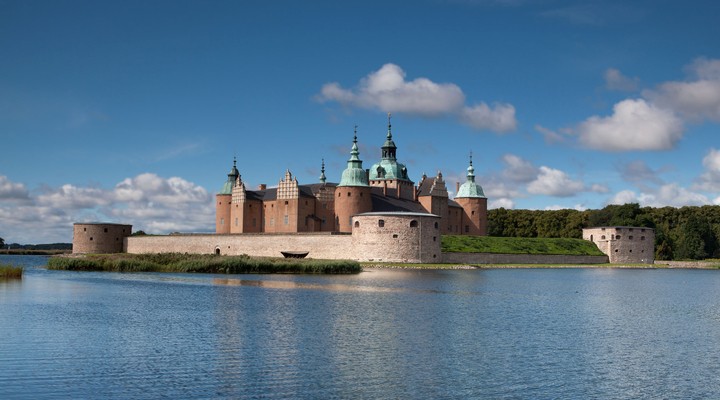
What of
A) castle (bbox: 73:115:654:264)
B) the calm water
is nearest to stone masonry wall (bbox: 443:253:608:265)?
castle (bbox: 73:115:654:264)

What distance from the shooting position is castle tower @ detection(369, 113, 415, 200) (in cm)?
6431

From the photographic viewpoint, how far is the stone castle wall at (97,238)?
63656mm

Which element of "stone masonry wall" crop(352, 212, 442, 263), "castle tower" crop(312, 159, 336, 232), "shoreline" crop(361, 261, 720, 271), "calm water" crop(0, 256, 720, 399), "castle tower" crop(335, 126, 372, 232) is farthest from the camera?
"castle tower" crop(312, 159, 336, 232)

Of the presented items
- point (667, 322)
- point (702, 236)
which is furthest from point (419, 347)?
point (702, 236)

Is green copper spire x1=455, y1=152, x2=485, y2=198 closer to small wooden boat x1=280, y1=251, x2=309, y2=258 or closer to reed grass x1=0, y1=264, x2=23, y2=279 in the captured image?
small wooden boat x1=280, y1=251, x2=309, y2=258

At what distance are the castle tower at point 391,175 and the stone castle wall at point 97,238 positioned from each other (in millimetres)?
22788

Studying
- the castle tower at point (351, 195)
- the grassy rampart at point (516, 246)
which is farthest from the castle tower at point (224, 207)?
the grassy rampart at point (516, 246)

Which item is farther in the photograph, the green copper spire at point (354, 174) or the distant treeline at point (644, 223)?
the distant treeline at point (644, 223)

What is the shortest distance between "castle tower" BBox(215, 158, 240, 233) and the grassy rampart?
1895 cm

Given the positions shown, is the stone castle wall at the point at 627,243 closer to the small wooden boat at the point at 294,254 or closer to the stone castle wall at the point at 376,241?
the stone castle wall at the point at 376,241

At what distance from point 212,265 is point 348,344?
85.7 feet

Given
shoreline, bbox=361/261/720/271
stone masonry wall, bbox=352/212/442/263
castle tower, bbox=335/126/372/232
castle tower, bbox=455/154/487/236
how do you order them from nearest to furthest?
shoreline, bbox=361/261/720/271, stone masonry wall, bbox=352/212/442/263, castle tower, bbox=335/126/372/232, castle tower, bbox=455/154/487/236

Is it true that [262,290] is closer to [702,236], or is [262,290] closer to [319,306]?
[319,306]

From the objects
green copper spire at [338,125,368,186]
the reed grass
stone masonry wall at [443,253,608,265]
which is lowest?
the reed grass
